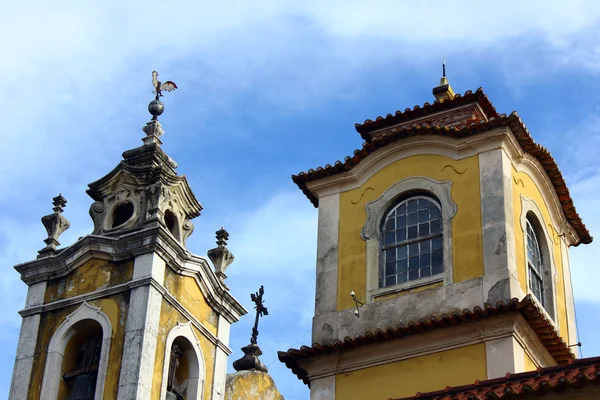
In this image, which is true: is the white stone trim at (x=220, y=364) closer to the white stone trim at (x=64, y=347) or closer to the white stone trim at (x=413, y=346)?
the white stone trim at (x=64, y=347)

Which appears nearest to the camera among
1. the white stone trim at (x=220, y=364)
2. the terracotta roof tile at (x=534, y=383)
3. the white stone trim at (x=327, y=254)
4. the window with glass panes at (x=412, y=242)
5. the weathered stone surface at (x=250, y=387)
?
the terracotta roof tile at (x=534, y=383)

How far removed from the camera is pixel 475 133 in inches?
755

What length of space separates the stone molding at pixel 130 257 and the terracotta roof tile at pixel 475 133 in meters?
2.07

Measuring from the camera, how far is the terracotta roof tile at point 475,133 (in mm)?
19031

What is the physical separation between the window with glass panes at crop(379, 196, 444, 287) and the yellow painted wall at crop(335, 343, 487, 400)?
4.51 ft

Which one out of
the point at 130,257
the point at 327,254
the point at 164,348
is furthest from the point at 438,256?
the point at 130,257

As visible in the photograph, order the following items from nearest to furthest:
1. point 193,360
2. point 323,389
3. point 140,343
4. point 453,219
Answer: point 323,389
point 453,219
point 140,343
point 193,360

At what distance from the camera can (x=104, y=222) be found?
69.8 ft

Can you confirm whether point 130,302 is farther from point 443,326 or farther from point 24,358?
point 443,326

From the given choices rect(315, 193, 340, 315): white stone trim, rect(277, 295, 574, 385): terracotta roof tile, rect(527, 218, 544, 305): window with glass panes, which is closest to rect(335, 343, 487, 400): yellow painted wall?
rect(277, 295, 574, 385): terracotta roof tile

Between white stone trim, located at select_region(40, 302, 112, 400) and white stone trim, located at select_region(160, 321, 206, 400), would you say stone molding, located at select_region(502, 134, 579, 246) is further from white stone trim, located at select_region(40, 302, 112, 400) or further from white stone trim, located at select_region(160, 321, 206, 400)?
white stone trim, located at select_region(40, 302, 112, 400)

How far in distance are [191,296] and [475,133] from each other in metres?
5.09

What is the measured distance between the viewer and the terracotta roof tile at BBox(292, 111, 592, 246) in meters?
19.0

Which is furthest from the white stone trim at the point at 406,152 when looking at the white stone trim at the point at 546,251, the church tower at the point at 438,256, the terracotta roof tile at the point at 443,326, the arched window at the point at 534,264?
the terracotta roof tile at the point at 443,326
